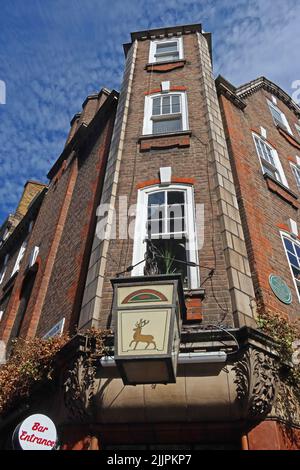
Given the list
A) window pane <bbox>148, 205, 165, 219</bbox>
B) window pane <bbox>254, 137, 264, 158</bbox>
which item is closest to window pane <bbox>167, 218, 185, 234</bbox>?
window pane <bbox>148, 205, 165, 219</bbox>

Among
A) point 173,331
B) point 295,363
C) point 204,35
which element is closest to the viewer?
point 173,331

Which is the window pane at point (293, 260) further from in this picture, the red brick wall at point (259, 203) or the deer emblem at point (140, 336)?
the deer emblem at point (140, 336)

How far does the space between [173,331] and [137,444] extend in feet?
6.26

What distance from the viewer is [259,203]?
9375 mm

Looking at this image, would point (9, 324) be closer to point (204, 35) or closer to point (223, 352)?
point (223, 352)

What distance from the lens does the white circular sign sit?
5.36 m

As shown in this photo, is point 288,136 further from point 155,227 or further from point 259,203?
point 155,227

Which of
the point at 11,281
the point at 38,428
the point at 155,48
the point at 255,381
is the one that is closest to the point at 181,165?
the point at 255,381

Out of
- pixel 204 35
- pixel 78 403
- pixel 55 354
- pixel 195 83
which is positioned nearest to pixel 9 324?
pixel 55 354

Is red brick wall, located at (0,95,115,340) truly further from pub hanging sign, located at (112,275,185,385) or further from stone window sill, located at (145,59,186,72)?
pub hanging sign, located at (112,275,185,385)

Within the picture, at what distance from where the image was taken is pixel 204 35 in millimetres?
14336

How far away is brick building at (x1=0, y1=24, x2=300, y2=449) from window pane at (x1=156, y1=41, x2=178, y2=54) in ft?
0.22

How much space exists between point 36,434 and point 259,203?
6.47m
